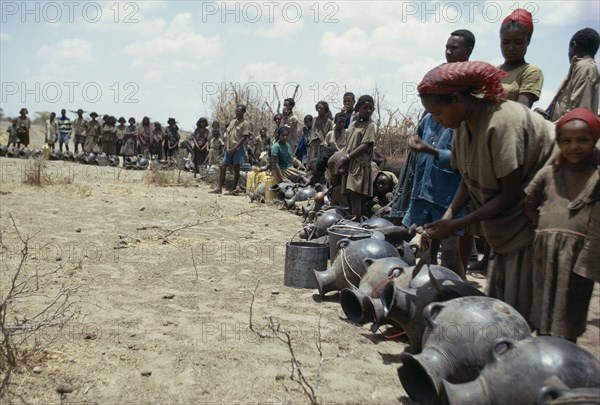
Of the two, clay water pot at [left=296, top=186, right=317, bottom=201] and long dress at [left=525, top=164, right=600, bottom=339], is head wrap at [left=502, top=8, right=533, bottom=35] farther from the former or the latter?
clay water pot at [left=296, top=186, right=317, bottom=201]

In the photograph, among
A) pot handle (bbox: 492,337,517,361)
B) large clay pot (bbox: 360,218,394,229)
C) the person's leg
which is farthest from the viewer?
the person's leg

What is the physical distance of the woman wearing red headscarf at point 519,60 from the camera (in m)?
3.67

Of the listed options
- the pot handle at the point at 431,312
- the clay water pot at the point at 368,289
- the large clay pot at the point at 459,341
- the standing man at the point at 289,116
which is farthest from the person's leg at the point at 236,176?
the large clay pot at the point at 459,341

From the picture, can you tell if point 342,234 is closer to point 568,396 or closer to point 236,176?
point 568,396

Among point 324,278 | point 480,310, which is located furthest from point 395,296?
point 324,278

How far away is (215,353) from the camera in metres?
3.34

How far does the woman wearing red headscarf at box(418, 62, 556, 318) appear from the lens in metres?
2.65

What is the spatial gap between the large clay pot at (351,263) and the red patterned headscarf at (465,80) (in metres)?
2.00

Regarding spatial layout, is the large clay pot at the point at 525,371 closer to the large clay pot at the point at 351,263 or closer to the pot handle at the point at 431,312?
the pot handle at the point at 431,312

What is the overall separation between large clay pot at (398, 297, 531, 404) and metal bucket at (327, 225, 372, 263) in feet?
7.67

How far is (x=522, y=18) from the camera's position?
3.64m

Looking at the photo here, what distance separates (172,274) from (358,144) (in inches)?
106

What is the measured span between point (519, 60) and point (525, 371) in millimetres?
2556

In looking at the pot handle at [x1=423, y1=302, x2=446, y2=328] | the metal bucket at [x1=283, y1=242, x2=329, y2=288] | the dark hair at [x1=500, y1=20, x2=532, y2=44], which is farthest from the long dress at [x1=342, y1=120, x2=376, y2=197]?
the pot handle at [x1=423, y1=302, x2=446, y2=328]
